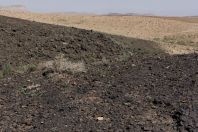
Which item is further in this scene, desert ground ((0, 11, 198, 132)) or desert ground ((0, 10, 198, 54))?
desert ground ((0, 10, 198, 54))

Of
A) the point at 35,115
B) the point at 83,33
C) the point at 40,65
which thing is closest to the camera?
the point at 35,115

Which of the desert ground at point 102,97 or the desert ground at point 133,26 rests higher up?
the desert ground at point 102,97

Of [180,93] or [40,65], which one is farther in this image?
[40,65]

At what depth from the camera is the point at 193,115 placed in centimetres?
819

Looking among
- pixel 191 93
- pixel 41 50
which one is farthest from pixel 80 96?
pixel 41 50

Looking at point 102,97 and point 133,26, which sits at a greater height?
point 102,97

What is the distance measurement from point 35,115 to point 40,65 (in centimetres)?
702

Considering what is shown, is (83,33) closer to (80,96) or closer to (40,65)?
(40,65)

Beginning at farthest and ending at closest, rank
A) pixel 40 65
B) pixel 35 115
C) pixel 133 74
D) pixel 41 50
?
pixel 41 50
pixel 40 65
pixel 133 74
pixel 35 115

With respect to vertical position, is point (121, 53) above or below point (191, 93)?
below

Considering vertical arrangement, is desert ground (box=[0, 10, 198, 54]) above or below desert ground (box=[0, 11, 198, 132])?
below

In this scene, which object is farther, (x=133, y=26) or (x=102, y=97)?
(x=133, y=26)

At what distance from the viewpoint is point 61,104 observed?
30.1 feet

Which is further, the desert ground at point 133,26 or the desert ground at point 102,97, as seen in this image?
the desert ground at point 133,26
